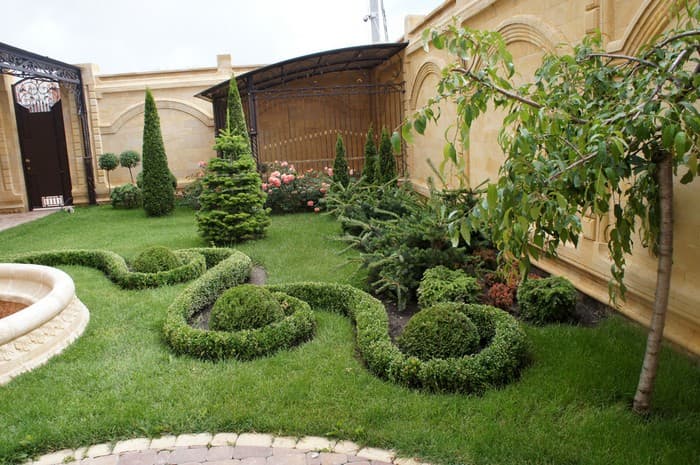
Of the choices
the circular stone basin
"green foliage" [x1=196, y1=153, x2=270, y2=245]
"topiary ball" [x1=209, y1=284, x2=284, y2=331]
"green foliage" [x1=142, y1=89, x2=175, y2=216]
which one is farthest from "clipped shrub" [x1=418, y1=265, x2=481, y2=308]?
"green foliage" [x1=142, y1=89, x2=175, y2=216]

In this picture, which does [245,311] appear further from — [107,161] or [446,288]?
[107,161]

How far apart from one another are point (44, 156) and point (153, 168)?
558 centimetres

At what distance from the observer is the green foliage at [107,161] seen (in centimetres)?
1591

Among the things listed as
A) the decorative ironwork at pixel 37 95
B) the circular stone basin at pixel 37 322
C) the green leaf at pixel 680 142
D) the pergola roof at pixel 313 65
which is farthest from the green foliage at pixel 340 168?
the green leaf at pixel 680 142

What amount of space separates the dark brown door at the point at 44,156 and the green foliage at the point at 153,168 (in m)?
4.92

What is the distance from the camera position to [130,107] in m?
16.8

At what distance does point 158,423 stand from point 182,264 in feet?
13.8

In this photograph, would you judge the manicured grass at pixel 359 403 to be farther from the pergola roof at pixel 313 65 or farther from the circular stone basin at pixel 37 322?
the pergola roof at pixel 313 65

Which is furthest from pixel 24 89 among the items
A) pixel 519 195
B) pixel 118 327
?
pixel 519 195

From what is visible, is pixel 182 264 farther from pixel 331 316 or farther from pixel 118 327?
pixel 331 316

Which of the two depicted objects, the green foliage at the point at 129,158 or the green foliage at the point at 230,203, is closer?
the green foliage at the point at 230,203

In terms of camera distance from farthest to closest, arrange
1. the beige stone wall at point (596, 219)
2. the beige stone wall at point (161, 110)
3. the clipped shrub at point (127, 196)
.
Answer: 1. the beige stone wall at point (161, 110)
2. the clipped shrub at point (127, 196)
3. the beige stone wall at point (596, 219)

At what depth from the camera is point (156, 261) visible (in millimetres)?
7523

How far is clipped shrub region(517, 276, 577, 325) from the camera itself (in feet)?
17.2
